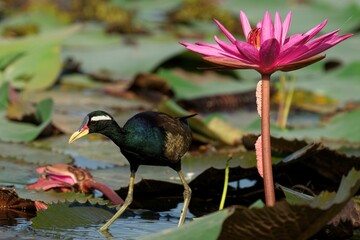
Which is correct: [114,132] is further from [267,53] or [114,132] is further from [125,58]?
[125,58]

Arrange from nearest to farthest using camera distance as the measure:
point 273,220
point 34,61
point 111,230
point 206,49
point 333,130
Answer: point 273,220
point 206,49
point 111,230
point 333,130
point 34,61

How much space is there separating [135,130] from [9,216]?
1.78 feet

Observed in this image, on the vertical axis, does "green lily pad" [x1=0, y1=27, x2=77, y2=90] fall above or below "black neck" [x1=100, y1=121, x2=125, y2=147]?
above

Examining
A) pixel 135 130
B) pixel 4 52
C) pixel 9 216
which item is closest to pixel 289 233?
pixel 135 130

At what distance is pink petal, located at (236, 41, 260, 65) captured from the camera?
207cm

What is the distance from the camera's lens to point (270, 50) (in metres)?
2.08

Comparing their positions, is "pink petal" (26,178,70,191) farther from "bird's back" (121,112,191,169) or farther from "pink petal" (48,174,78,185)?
Result: "bird's back" (121,112,191,169)

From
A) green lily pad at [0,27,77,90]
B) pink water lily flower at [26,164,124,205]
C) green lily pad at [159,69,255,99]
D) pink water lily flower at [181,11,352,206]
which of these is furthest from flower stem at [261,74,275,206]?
green lily pad at [159,69,255,99]

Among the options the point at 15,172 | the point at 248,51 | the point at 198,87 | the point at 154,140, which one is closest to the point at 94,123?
the point at 154,140

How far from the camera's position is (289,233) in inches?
80.5

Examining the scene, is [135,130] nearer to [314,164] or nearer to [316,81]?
[314,164]

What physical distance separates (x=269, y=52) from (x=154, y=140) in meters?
0.48

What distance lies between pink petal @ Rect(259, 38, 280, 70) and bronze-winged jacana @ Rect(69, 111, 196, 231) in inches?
17.0

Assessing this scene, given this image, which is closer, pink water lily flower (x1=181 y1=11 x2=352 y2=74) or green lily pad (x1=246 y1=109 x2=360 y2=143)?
pink water lily flower (x1=181 y1=11 x2=352 y2=74)
